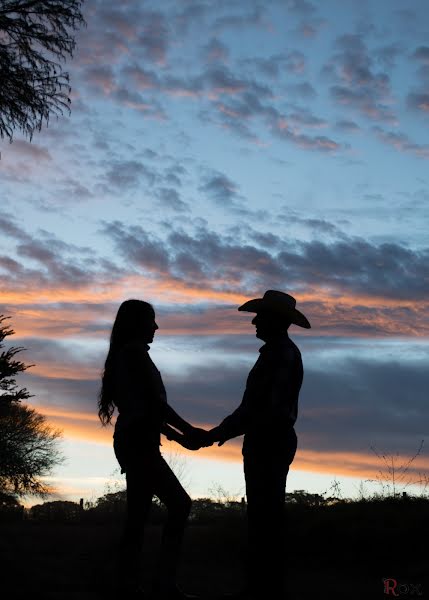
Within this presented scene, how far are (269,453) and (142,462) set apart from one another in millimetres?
1005

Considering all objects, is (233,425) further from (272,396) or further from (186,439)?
(186,439)

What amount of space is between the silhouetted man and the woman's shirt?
715 millimetres

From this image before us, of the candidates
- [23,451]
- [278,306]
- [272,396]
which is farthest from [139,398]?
[23,451]

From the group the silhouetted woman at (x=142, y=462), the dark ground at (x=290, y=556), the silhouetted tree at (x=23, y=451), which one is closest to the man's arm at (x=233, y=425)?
the silhouetted woman at (x=142, y=462)

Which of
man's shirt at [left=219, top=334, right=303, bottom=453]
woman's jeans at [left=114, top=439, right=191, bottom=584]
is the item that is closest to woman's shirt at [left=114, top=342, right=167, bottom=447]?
woman's jeans at [left=114, top=439, right=191, bottom=584]

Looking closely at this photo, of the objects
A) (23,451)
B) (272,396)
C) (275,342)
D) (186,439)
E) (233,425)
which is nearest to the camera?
(272,396)

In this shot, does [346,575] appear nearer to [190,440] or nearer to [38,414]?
[190,440]

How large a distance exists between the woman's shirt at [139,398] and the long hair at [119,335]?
17 cm

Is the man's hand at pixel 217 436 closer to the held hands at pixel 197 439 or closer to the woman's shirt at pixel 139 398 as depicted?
the held hands at pixel 197 439

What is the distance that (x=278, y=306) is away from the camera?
6410 mm

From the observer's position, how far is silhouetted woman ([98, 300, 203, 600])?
612 centimetres

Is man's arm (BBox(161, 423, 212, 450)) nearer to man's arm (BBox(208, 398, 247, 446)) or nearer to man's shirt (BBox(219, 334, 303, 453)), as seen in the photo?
man's arm (BBox(208, 398, 247, 446))

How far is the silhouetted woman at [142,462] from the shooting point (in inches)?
241

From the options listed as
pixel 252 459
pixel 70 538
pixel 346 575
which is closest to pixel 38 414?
pixel 70 538
